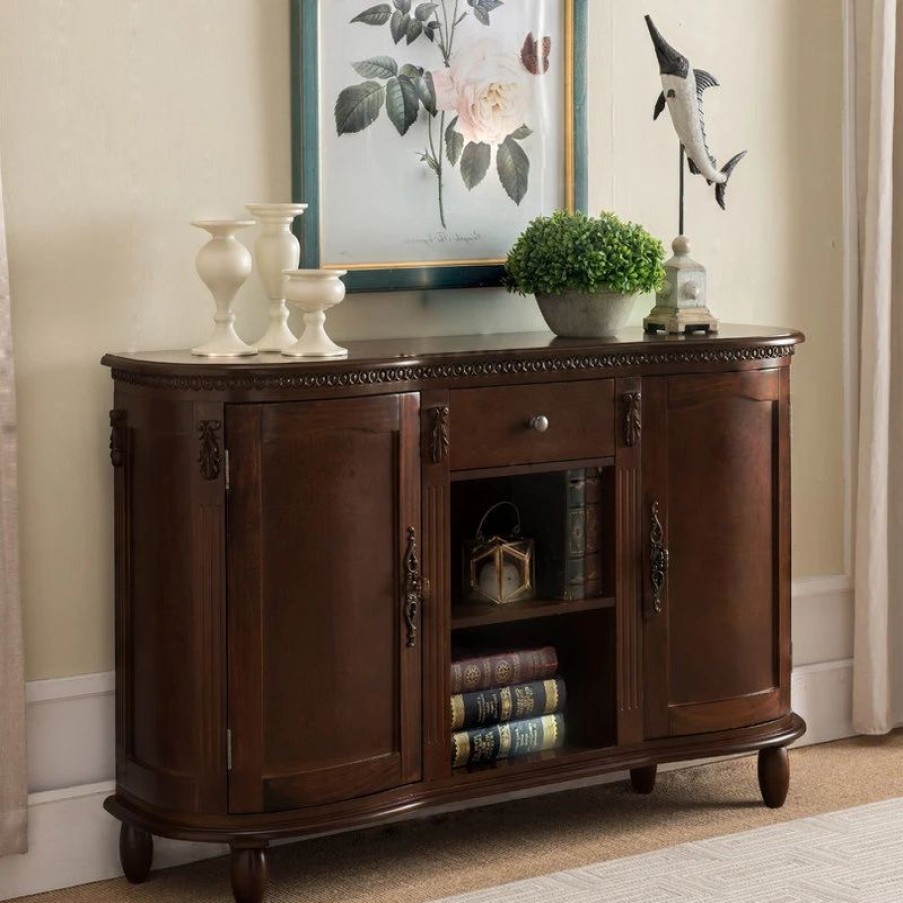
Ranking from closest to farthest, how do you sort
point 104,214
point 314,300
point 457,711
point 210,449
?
point 210,449
point 314,300
point 104,214
point 457,711

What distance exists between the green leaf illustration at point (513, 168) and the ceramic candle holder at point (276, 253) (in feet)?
1.74

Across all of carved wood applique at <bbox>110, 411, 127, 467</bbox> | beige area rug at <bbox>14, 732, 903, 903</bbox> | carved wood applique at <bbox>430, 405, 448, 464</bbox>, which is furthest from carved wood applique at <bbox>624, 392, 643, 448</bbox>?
carved wood applique at <bbox>110, 411, 127, 467</bbox>

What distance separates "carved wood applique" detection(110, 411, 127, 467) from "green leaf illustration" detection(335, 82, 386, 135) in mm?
717

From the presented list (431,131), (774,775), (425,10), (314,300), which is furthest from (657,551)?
(425,10)

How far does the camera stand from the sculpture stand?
3.13 m

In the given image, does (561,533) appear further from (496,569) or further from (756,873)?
(756,873)

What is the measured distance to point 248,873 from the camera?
2.66 metres

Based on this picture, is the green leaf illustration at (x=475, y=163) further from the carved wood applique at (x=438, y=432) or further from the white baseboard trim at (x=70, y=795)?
the white baseboard trim at (x=70, y=795)

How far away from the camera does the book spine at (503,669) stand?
2.92 meters

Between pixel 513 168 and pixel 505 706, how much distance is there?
1116 millimetres

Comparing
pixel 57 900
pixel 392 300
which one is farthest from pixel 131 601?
pixel 392 300

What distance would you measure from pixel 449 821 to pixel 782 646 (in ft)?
2.57

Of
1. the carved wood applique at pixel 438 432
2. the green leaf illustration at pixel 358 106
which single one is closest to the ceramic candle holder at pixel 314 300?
the carved wood applique at pixel 438 432

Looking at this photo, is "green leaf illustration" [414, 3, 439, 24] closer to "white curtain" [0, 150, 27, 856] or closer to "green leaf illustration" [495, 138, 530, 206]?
"green leaf illustration" [495, 138, 530, 206]
